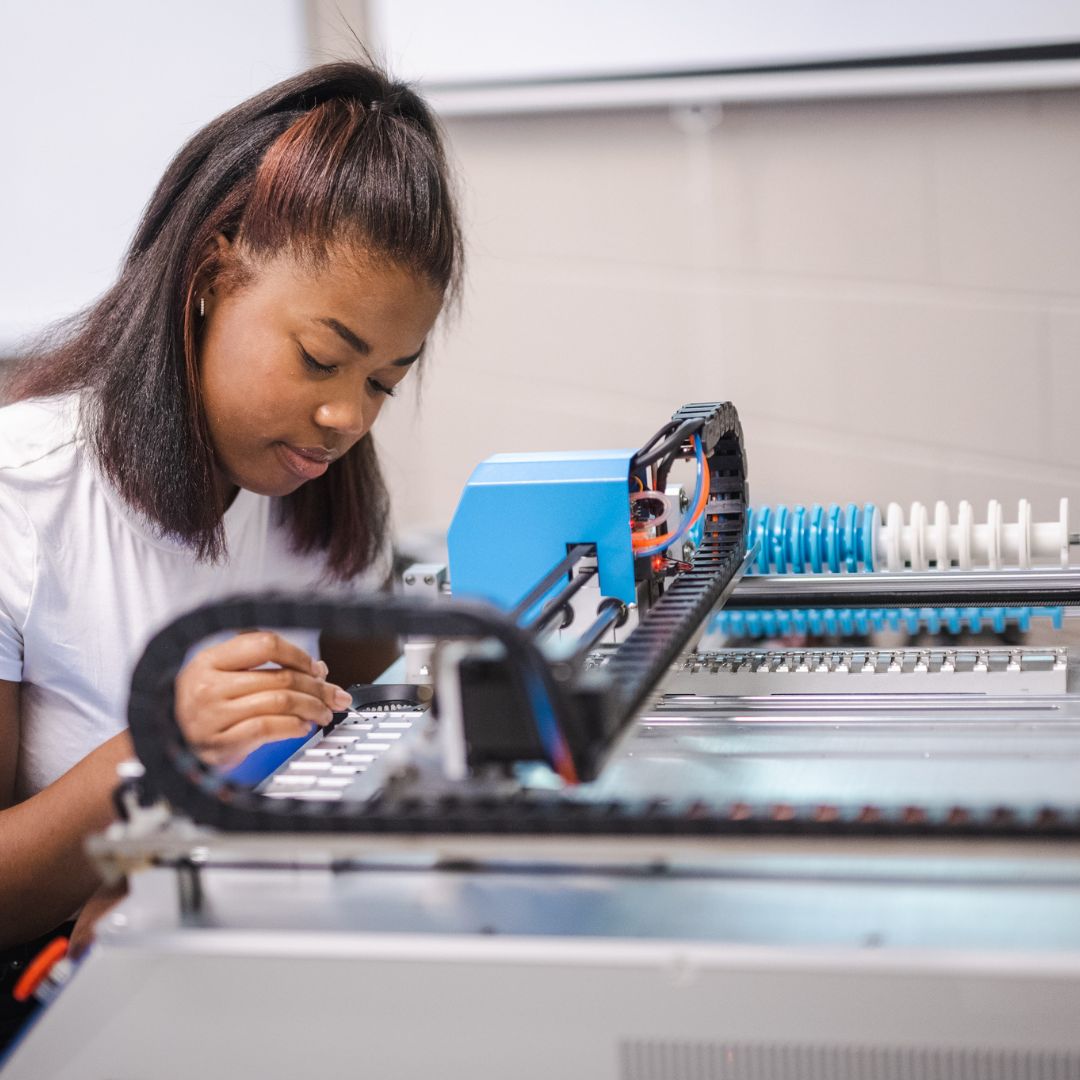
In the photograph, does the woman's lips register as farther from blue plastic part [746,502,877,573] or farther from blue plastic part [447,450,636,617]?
blue plastic part [746,502,877,573]

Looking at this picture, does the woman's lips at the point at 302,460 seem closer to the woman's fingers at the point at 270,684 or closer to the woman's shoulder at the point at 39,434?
the woman's shoulder at the point at 39,434

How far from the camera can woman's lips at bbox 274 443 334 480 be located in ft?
3.80

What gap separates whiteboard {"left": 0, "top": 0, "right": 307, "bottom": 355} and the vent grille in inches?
79.9

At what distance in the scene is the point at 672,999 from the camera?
0.61 meters

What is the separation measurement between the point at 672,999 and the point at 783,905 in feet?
0.25

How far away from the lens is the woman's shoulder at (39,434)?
1.16 m

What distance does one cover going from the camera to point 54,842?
0.96 m

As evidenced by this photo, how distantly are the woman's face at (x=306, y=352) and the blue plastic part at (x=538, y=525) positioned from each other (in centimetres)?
18

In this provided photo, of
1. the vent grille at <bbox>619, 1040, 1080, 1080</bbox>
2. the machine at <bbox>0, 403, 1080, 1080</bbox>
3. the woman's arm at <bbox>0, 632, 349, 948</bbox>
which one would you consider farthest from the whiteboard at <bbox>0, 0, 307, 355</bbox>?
the vent grille at <bbox>619, 1040, 1080, 1080</bbox>

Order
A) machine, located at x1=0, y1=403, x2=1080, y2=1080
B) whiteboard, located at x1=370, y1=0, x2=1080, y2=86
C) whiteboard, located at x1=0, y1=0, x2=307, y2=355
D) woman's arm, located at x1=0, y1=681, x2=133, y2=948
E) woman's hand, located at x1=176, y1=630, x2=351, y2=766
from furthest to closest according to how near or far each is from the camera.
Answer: whiteboard, located at x1=0, y1=0, x2=307, y2=355, whiteboard, located at x1=370, y1=0, x2=1080, y2=86, woman's arm, located at x1=0, y1=681, x2=133, y2=948, woman's hand, located at x1=176, y1=630, x2=351, y2=766, machine, located at x1=0, y1=403, x2=1080, y2=1080

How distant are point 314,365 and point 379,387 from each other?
0.28 ft

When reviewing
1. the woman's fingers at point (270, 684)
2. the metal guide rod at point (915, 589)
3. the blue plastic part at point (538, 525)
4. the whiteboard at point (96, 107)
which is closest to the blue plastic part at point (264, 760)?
the woman's fingers at point (270, 684)

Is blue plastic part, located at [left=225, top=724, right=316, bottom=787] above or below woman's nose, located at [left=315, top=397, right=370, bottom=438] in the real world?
below

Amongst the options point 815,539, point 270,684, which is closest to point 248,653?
point 270,684
